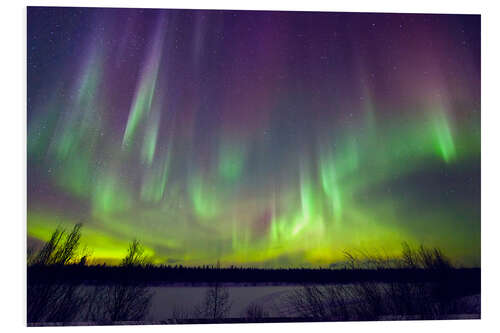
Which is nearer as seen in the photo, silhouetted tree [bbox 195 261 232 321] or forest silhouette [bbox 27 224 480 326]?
forest silhouette [bbox 27 224 480 326]

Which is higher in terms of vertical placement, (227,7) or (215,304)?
(227,7)

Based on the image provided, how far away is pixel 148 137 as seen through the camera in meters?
6.29

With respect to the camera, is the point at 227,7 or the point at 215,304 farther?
the point at 227,7

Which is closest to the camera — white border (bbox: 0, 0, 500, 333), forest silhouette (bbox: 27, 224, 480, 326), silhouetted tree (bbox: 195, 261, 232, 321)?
white border (bbox: 0, 0, 500, 333)

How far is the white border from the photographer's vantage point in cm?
604

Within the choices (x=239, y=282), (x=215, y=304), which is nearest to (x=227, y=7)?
(x=239, y=282)

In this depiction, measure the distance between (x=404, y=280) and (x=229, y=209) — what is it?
166 centimetres

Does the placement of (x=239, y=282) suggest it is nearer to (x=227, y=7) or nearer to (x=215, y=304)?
(x=215, y=304)

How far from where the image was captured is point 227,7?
6.41m

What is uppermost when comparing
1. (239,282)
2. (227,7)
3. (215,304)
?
(227,7)

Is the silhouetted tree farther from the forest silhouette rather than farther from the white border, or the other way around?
the white border

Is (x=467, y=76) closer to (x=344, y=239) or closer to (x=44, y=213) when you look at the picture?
(x=344, y=239)

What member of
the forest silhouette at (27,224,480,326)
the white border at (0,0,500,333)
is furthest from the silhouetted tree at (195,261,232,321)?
the white border at (0,0,500,333)

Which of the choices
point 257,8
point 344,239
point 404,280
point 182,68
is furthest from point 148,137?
point 404,280
